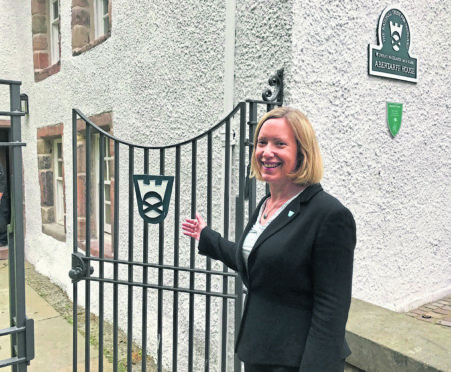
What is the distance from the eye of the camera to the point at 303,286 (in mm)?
1570

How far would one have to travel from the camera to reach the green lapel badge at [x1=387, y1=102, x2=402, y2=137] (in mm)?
3266

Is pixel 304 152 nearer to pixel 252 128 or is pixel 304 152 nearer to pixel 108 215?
pixel 252 128

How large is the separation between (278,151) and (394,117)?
1965mm

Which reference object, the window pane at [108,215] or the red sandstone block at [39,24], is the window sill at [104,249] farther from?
the red sandstone block at [39,24]

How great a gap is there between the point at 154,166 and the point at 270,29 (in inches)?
72.5

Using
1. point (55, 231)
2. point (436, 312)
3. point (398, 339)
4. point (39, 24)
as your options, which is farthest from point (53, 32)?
point (398, 339)

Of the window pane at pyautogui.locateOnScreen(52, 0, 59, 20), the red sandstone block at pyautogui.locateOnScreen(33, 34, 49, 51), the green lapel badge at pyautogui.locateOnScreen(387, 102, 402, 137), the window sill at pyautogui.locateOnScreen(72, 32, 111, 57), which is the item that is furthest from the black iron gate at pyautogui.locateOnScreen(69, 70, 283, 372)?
the window pane at pyautogui.locateOnScreen(52, 0, 59, 20)

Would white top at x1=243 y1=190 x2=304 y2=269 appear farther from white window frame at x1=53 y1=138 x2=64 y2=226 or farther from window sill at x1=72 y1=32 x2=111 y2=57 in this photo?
white window frame at x1=53 y1=138 x2=64 y2=226

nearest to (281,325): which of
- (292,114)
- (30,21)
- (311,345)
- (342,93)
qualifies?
(311,345)

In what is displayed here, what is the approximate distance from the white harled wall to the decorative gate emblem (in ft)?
2.97

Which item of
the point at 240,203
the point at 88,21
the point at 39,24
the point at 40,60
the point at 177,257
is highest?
the point at 39,24

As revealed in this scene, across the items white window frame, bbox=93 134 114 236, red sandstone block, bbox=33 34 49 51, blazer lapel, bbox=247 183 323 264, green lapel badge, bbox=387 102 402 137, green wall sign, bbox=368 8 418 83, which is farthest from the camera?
red sandstone block, bbox=33 34 49 51

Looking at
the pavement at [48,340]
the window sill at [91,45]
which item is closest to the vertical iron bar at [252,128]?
the pavement at [48,340]

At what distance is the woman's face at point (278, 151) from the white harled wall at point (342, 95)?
1123mm
